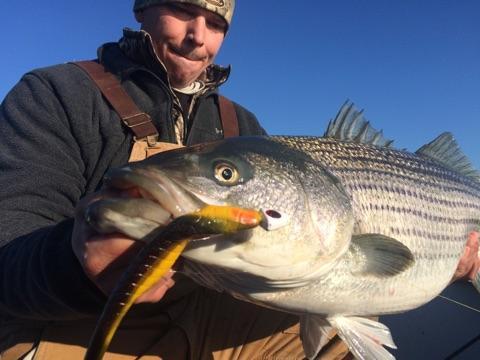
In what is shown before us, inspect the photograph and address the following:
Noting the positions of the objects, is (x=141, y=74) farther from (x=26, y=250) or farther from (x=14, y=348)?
(x=14, y=348)

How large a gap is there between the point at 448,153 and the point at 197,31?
8.51 feet

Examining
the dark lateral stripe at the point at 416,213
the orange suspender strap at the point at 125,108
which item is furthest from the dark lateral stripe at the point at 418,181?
the orange suspender strap at the point at 125,108

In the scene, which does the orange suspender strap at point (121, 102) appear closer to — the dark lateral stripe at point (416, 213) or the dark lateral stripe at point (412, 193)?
the dark lateral stripe at point (412, 193)

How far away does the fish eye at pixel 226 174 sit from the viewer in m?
1.86

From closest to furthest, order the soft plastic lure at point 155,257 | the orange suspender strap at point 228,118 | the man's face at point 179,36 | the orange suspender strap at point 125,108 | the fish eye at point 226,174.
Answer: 1. the soft plastic lure at point 155,257
2. the fish eye at point 226,174
3. the orange suspender strap at point 125,108
4. the man's face at point 179,36
5. the orange suspender strap at point 228,118

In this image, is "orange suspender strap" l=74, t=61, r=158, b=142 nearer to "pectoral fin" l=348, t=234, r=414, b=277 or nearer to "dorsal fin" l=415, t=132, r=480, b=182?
"pectoral fin" l=348, t=234, r=414, b=277

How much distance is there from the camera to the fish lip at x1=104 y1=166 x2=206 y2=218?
1.61 meters

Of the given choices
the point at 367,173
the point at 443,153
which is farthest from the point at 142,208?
the point at 443,153

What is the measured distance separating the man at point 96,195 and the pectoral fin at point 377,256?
3.17 feet

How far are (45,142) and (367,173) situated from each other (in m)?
2.11

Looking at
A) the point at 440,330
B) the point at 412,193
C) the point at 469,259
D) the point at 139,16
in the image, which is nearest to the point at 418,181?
the point at 412,193

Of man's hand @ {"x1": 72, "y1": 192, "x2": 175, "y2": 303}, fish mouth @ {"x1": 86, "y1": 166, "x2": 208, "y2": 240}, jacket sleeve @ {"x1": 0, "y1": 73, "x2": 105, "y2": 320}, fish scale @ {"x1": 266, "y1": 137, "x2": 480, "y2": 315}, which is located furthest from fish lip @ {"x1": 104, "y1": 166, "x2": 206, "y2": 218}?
fish scale @ {"x1": 266, "y1": 137, "x2": 480, "y2": 315}

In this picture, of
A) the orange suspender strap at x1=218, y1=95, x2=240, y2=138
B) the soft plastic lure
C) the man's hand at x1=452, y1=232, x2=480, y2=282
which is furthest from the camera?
the orange suspender strap at x1=218, y1=95, x2=240, y2=138

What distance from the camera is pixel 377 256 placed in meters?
2.37
